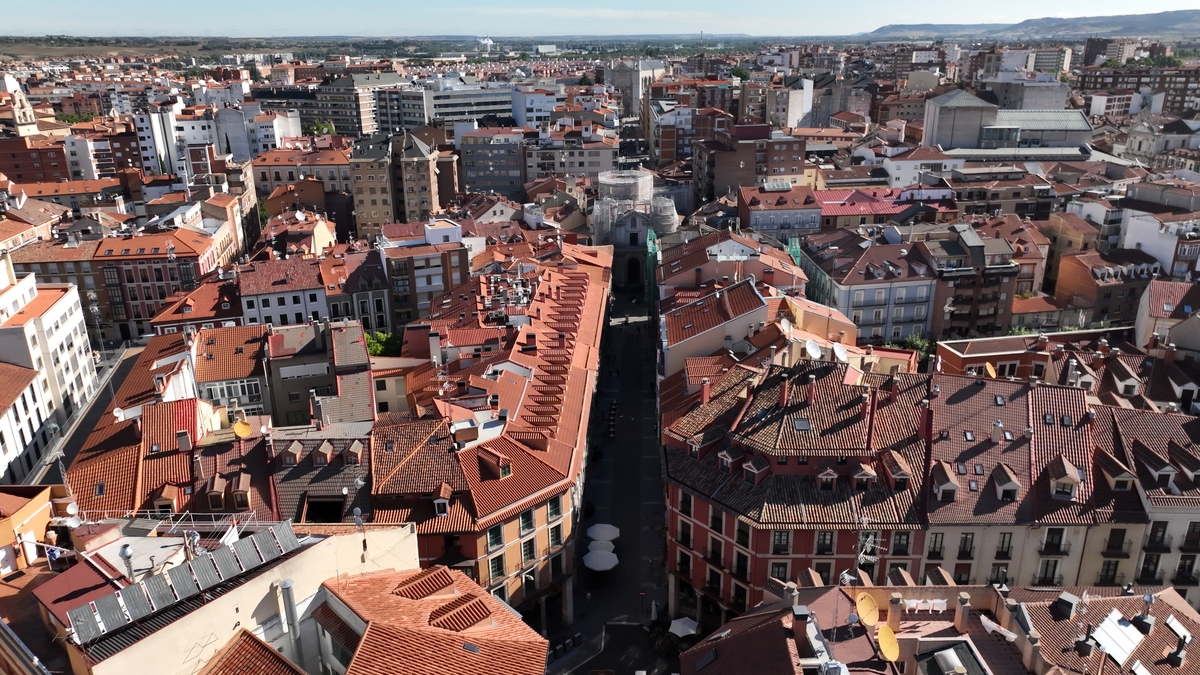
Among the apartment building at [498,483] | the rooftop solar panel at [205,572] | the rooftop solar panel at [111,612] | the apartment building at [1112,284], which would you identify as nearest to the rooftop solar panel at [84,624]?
the rooftop solar panel at [111,612]

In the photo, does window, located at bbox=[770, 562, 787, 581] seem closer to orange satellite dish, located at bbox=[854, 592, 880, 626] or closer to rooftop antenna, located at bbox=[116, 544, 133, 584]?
orange satellite dish, located at bbox=[854, 592, 880, 626]

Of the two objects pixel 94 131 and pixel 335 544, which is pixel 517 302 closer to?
pixel 335 544

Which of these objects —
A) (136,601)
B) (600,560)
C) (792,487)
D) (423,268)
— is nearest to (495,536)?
(600,560)

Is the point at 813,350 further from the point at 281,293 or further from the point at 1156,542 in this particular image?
the point at 281,293

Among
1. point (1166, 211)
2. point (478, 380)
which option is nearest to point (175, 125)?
point (478, 380)

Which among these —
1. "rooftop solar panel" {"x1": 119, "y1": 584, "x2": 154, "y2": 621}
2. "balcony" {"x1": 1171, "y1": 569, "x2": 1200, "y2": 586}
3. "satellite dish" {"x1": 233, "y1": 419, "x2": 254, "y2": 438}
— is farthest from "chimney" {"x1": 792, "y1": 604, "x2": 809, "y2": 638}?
"satellite dish" {"x1": 233, "y1": 419, "x2": 254, "y2": 438}
